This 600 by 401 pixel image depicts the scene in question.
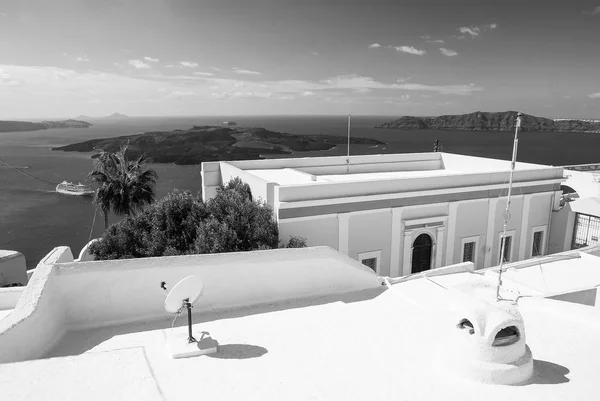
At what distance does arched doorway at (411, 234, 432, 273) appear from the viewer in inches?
778

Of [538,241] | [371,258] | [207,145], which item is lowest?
[207,145]

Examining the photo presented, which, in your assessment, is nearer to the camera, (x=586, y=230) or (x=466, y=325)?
(x=466, y=325)

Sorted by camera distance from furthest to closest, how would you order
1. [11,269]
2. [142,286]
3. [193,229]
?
[193,229] → [11,269] → [142,286]

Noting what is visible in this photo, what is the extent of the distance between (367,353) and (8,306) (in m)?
7.11

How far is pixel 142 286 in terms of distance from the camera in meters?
8.39

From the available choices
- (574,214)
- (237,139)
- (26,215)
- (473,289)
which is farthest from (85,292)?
(237,139)

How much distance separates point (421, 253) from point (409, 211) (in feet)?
7.10

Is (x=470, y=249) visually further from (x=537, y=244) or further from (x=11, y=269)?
(x=11, y=269)

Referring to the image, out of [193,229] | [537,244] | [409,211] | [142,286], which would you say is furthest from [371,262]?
[142,286]

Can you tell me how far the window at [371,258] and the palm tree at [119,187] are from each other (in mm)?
14079

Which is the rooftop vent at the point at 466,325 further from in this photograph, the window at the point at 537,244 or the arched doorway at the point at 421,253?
the window at the point at 537,244

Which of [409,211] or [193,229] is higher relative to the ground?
[409,211]

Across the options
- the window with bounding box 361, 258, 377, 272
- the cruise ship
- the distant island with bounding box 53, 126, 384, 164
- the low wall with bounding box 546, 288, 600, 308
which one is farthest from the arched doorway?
the distant island with bounding box 53, 126, 384, 164

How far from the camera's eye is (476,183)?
2042cm
